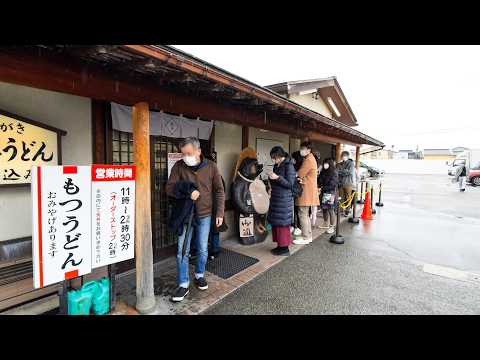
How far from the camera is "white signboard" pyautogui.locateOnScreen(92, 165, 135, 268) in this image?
2586 mm

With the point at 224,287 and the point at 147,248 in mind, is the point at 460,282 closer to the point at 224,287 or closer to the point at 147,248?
the point at 224,287

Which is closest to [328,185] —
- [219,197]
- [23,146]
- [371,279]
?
[371,279]

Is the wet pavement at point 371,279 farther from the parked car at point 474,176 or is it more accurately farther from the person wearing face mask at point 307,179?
the parked car at point 474,176

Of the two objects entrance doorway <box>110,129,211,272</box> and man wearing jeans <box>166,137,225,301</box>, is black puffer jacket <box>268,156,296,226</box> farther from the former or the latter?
entrance doorway <box>110,129,211,272</box>

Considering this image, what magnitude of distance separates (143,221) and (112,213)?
14.2 inches

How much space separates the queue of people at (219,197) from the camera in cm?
313

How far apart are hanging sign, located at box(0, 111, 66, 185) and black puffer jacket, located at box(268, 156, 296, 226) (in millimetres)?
3476

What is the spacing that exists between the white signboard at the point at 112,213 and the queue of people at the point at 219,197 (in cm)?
53

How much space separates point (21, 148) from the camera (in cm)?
269

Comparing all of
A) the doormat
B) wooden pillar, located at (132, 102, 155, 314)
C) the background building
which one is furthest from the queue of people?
the background building

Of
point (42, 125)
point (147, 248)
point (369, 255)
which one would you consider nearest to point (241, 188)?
point (147, 248)

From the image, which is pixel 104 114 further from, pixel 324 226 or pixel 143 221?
pixel 324 226

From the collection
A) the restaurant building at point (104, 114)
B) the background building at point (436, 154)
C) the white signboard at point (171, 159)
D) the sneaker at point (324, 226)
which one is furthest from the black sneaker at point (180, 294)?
the background building at point (436, 154)
